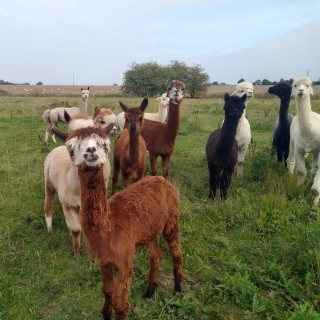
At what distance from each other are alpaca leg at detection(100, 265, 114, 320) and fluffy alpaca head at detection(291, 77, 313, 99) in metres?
4.45

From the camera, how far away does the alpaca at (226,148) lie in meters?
4.81

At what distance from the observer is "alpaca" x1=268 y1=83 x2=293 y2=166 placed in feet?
20.7

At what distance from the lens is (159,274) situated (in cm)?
330

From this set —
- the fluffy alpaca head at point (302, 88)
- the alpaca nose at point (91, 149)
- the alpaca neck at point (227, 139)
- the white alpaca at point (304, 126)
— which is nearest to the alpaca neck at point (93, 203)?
the alpaca nose at point (91, 149)

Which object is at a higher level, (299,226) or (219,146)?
(219,146)

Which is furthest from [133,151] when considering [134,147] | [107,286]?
[107,286]

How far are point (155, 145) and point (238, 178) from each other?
6.61ft

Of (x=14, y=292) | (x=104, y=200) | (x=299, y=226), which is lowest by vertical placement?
(x=14, y=292)

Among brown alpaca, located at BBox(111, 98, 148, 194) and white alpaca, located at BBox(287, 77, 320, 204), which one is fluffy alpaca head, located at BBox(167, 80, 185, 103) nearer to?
brown alpaca, located at BBox(111, 98, 148, 194)

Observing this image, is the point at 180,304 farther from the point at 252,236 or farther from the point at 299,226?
the point at 299,226

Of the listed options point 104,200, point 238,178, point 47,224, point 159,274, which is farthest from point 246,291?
point 238,178

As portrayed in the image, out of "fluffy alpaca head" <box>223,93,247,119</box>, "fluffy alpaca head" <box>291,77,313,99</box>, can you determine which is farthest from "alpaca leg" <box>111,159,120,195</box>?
"fluffy alpaca head" <box>291,77,313,99</box>

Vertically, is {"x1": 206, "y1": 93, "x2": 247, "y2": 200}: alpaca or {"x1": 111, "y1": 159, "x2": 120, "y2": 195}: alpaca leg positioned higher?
{"x1": 206, "y1": 93, "x2": 247, "y2": 200}: alpaca

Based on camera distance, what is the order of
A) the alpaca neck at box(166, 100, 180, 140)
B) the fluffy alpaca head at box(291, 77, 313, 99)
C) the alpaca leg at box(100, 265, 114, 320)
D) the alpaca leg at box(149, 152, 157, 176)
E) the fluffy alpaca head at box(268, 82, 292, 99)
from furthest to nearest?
1. the fluffy alpaca head at box(268, 82, 292, 99)
2. the alpaca leg at box(149, 152, 157, 176)
3. the alpaca neck at box(166, 100, 180, 140)
4. the fluffy alpaca head at box(291, 77, 313, 99)
5. the alpaca leg at box(100, 265, 114, 320)
